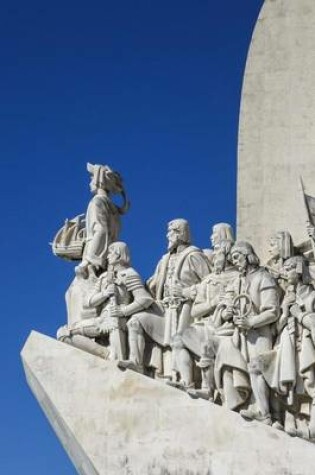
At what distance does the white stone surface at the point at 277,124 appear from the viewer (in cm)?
1227

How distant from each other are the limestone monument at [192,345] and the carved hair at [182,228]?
0.04 feet

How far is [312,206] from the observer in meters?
11.3

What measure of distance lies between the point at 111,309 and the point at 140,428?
1.21m

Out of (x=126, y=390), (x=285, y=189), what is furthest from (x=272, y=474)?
(x=285, y=189)

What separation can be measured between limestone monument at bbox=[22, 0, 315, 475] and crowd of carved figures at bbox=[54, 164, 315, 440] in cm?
1

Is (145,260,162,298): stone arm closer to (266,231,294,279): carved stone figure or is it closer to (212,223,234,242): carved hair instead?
(212,223,234,242): carved hair

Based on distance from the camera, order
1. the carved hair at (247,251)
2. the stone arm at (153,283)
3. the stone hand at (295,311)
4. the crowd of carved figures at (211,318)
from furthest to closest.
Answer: the stone arm at (153,283), the carved hair at (247,251), the stone hand at (295,311), the crowd of carved figures at (211,318)

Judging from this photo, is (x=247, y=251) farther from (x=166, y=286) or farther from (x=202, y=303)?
(x=166, y=286)

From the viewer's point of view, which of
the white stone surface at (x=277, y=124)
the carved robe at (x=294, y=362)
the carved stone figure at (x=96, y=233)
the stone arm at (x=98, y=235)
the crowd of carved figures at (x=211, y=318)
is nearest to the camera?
the carved robe at (x=294, y=362)

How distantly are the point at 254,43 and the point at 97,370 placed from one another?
3999 millimetres

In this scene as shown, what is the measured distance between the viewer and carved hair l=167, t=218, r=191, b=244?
11.5 metres

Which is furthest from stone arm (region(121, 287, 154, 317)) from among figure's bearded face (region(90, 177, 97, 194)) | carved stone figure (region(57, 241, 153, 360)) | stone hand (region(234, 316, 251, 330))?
figure's bearded face (region(90, 177, 97, 194))

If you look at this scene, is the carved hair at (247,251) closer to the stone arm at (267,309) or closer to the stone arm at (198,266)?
the stone arm at (267,309)

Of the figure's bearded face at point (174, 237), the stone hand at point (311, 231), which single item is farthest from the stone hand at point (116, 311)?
the stone hand at point (311, 231)
